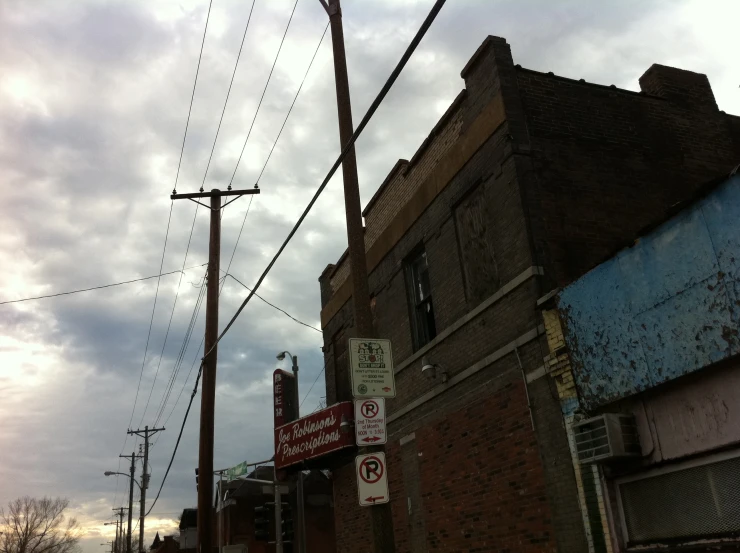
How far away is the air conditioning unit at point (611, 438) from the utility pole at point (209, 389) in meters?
10.2

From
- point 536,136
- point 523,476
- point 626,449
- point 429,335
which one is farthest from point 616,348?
point 429,335

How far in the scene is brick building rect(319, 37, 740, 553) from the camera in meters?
9.21

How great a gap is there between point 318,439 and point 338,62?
8723 mm

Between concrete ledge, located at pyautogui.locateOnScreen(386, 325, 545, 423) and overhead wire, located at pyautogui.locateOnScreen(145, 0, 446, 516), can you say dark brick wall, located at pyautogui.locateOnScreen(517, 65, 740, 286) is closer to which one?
concrete ledge, located at pyautogui.locateOnScreen(386, 325, 545, 423)

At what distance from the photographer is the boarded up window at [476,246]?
1074cm

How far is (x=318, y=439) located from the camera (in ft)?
49.4

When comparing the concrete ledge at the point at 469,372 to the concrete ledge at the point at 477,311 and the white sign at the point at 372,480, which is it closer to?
the concrete ledge at the point at 477,311

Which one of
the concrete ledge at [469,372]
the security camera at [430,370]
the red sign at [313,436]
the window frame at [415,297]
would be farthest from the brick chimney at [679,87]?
the red sign at [313,436]

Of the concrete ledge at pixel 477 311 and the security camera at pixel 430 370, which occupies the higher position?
the concrete ledge at pixel 477 311

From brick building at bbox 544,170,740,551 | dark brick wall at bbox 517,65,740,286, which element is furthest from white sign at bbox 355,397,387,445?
dark brick wall at bbox 517,65,740,286

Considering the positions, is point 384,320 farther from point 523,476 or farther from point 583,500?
point 583,500

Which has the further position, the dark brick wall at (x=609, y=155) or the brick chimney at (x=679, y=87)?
the brick chimney at (x=679, y=87)

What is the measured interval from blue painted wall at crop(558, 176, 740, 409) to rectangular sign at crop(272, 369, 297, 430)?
12489mm

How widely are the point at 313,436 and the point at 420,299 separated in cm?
445
